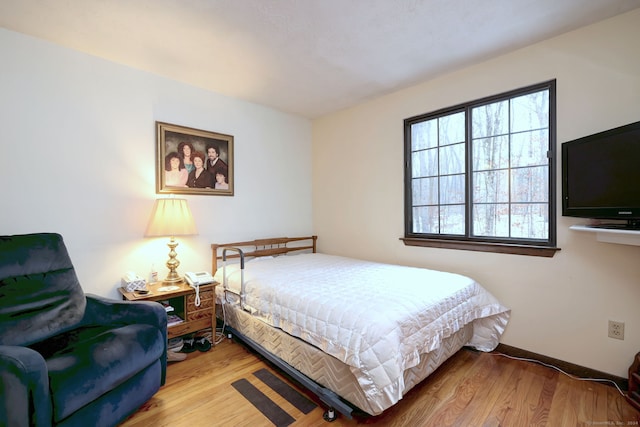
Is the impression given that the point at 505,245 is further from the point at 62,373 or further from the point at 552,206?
the point at 62,373

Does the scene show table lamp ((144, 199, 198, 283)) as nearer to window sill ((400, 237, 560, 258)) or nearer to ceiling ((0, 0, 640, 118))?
ceiling ((0, 0, 640, 118))

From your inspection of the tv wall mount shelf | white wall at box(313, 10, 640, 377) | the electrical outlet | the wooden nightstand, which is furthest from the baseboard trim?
the wooden nightstand

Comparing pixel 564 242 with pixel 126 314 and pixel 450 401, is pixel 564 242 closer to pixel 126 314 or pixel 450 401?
pixel 450 401

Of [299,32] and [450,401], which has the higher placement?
[299,32]

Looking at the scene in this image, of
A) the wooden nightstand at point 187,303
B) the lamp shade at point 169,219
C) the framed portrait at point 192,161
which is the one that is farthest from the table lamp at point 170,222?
the framed portrait at point 192,161

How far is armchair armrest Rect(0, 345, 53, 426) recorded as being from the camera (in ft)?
3.96

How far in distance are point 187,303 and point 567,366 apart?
3011 millimetres

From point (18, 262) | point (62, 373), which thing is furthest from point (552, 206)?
point (18, 262)

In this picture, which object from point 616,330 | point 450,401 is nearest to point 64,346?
point 450,401

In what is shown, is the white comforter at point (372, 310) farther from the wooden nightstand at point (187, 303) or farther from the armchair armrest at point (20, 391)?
the armchair armrest at point (20, 391)

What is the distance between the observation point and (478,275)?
8.59ft

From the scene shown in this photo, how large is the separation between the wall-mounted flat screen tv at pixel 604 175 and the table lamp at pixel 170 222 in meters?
2.97

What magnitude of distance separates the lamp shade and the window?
2185 mm

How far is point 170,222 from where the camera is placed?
97.9 inches
